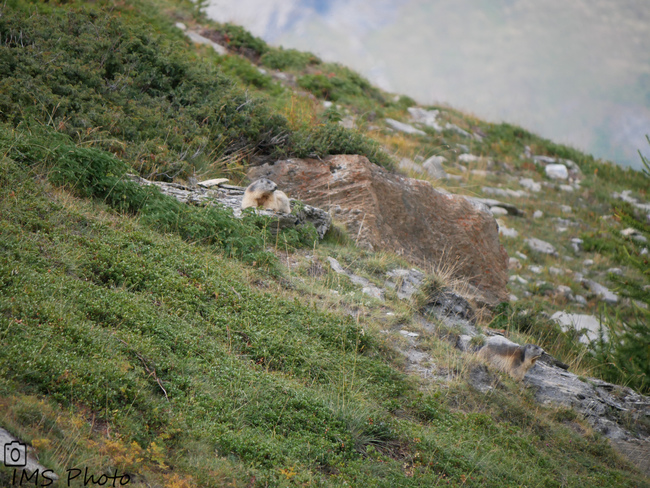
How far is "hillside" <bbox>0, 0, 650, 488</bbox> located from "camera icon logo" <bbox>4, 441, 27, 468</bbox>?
0.08 meters

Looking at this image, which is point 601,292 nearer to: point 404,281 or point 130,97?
point 404,281

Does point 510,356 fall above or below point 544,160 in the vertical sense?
below

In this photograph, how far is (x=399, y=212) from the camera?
10.4m

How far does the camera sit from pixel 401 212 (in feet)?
34.2

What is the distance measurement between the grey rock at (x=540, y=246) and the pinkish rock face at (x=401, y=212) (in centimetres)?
702

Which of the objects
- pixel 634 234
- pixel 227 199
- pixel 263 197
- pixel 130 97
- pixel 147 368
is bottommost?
pixel 147 368

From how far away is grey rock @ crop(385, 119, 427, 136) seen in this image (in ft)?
67.4

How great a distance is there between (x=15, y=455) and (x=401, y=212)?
8681 millimetres

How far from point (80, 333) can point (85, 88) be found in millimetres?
6366

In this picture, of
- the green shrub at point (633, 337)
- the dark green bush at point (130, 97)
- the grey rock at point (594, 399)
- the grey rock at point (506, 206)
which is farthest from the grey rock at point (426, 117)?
the grey rock at point (594, 399)

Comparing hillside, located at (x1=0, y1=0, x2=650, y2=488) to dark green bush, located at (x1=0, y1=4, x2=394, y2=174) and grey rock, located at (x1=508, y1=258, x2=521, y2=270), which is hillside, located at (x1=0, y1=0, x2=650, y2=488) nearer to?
dark green bush, located at (x1=0, y1=4, x2=394, y2=174)

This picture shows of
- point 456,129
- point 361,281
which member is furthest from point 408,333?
point 456,129

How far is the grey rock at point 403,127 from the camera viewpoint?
20539 millimetres

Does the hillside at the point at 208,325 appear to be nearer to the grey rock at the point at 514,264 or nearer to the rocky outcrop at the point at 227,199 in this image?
the rocky outcrop at the point at 227,199
